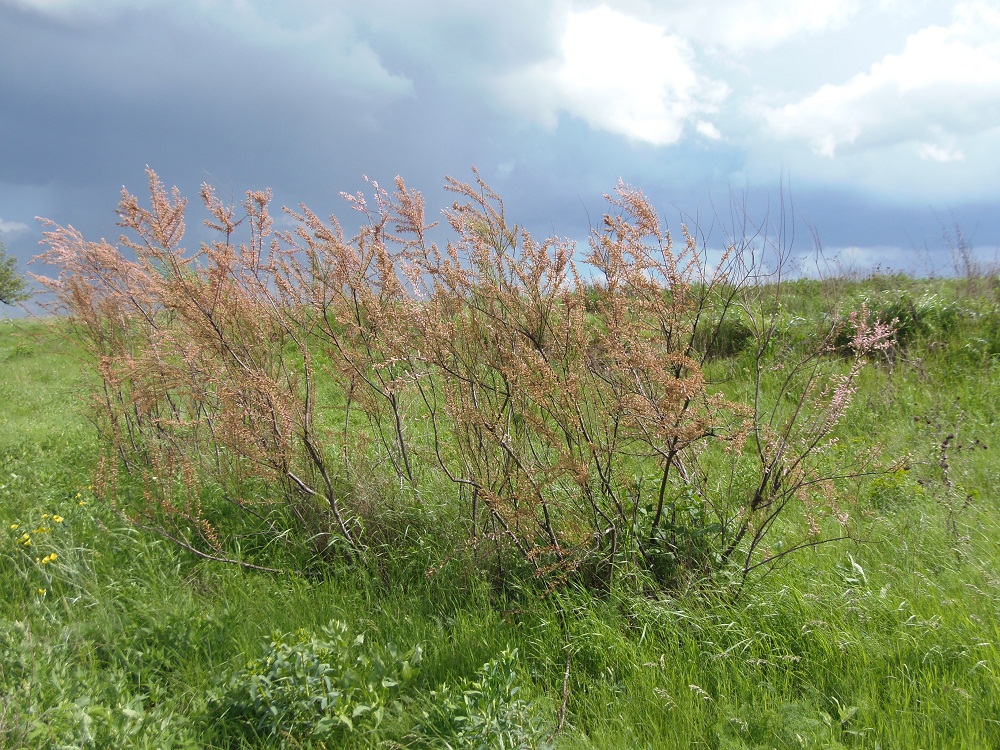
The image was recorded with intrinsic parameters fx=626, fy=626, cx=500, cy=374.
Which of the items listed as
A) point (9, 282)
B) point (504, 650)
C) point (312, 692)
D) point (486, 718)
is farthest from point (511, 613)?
point (9, 282)

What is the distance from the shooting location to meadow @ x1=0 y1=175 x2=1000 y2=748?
216cm

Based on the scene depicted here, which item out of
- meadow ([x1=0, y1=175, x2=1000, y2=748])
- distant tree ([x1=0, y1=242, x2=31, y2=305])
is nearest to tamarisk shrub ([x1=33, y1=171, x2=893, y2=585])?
meadow ([x1=0, y1=175, x2=1000, y2=748])

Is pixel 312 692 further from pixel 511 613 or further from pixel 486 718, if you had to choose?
pixel 511 613

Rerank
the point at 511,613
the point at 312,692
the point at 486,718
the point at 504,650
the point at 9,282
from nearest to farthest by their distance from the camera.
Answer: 1. the point at 486,718
2. the point at 312,692
3. the point at 504,650
4. the point at 511,613
5. the point at 9,282

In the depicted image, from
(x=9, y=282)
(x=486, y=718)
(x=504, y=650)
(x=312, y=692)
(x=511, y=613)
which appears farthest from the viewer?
(x=9, y=282)

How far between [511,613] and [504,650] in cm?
28

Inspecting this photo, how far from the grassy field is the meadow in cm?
1

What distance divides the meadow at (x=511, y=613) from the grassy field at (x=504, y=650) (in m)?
0.01

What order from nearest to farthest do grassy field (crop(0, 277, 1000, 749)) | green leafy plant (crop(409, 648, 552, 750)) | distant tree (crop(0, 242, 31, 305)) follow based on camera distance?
1. green leafy plant (crop(409, 648, 552, 750))
2. grassy field (crop(0, 277, 1000, 749))
3. distant tree (crop(0, 242, 31, 305))

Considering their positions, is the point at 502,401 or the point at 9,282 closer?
the point at 502,401

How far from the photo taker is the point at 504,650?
245cm

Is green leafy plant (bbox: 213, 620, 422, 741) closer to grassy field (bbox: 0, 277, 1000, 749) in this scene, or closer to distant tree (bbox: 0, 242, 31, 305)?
grassy field (bbox: 0, 277, 1000, 749)

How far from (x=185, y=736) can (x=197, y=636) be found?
67cm

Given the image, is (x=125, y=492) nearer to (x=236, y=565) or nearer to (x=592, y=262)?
(x=236, y=565)
